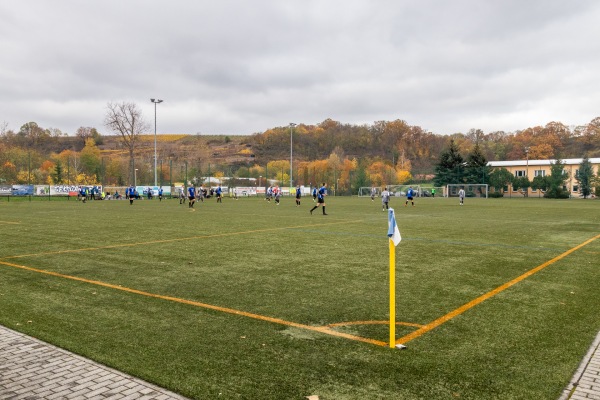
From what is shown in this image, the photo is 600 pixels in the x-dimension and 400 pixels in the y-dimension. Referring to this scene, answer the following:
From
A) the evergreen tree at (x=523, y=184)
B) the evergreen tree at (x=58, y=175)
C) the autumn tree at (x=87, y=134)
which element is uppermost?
the autumn tree at (x=87, y=134)

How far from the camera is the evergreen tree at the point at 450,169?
80188mm

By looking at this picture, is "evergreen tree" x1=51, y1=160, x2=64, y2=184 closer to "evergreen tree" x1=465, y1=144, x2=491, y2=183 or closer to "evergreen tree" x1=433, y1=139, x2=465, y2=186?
"evergreen tree" x1=433, y1=139, x2=465, y2=186

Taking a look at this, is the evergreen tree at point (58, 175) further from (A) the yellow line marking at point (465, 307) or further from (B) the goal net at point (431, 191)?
(A) the yellow line marking at point (465, 307)

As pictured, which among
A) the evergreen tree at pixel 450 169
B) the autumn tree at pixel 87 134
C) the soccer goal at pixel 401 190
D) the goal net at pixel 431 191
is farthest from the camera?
the autumn tree at pixel 87 134

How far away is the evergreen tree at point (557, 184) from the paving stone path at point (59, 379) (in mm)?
77912

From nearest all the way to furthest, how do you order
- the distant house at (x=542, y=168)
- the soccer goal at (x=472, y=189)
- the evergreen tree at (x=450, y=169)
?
the soccer goal at (x=472, y=189) → the evergreen tree at (x=450, y=169) → the distant house at (x=542, y=168)

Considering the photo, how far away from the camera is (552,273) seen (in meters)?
9.27

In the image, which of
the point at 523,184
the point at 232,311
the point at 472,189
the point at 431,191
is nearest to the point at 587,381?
the point at 232,311

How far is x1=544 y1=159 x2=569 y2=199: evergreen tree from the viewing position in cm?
6994

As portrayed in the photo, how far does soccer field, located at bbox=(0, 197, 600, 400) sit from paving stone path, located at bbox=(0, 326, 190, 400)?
0.17 metres

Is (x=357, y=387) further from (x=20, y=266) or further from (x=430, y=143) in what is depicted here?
(x=430, y=143)

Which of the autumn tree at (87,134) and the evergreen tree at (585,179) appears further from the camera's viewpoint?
the autumn tree at (87,134)

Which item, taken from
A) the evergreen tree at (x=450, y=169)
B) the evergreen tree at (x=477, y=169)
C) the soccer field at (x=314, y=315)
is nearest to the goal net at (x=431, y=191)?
the evergreen tree at (x=450, y=169)

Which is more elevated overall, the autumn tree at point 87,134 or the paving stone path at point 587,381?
the autumn tree at point 87,134
